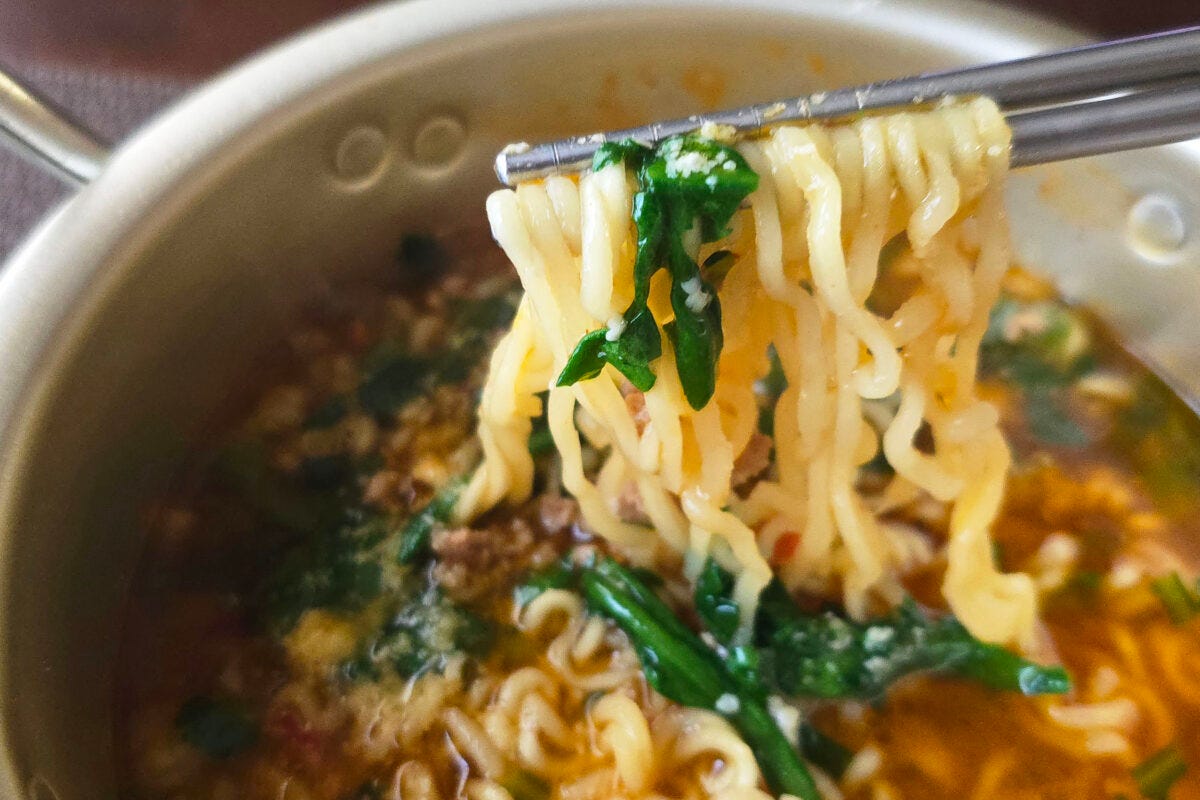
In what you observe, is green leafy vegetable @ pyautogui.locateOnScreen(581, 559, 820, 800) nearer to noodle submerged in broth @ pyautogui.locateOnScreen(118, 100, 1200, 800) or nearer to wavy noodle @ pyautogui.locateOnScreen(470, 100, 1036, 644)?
noodle submerged in broth @ pyautogui.locateOnScreen(118, 100, 1200, 800)

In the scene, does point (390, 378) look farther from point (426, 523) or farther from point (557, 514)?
point (557, 514)

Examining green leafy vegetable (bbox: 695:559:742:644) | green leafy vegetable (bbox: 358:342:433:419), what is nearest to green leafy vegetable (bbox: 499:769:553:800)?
green leafy vegetable (bbox: 695:559:742:644)

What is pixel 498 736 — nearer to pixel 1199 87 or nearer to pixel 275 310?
pixel 275 310

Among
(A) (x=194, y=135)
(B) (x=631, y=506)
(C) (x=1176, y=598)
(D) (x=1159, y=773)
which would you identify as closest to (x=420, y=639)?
(B) (x=631, y=506)

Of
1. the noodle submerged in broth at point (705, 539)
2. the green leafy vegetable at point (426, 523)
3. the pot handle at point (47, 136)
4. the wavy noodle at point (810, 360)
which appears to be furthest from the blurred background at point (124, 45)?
the wavy noodle at point (810, 360)

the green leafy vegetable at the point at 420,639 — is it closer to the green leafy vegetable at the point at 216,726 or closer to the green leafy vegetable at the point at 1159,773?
the green leafy vegetable at the point at 216,726

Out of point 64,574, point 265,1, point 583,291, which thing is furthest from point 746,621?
point 265,1

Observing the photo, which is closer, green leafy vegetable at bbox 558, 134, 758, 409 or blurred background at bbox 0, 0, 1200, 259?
green leafy vegetable at bbox 558, 134, 758, 409
